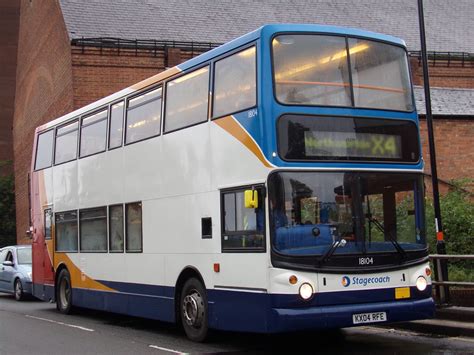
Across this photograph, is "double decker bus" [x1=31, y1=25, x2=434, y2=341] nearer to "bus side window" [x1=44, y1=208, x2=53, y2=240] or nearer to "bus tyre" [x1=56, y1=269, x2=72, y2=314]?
"bus tyre" [x1=56, y1=269, x2=72, y2=314]

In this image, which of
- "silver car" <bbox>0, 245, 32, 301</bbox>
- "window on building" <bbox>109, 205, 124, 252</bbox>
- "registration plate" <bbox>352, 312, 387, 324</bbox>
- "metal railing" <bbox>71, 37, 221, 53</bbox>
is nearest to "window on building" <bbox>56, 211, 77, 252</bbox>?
"window on building" <bbox>109, 205, 124, 252</bbox>

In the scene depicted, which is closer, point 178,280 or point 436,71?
point 178,280

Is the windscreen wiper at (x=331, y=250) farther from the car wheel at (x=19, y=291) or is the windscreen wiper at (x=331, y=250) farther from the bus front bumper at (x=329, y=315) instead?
the car wheel at (x=19, y=291)

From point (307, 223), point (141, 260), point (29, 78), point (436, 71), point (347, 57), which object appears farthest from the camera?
point (29, 78)

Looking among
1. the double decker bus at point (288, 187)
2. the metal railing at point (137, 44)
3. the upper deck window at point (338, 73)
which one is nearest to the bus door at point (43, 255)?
the double decker bus at point (288, 187)

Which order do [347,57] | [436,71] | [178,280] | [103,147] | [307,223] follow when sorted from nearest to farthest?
[307,223], [347,57], [178,280], [103,147], [436,71]

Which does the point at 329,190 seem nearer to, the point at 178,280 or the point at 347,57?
the point at 347,57

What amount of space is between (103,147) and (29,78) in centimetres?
2358

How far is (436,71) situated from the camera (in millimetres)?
31609

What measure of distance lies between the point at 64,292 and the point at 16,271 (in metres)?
4.88

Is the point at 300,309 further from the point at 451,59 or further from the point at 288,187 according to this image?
the point at 451,59

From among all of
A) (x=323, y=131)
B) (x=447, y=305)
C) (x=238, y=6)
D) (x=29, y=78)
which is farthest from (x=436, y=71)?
(x=323, y=131)

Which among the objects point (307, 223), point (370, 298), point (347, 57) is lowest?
point (370, 298)

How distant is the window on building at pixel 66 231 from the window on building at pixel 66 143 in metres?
1.18
